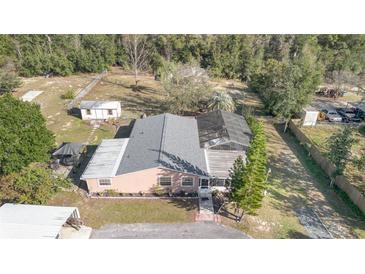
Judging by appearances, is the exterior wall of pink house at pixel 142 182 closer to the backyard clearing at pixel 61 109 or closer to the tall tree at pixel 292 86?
the backyard clearing at pixel 61 109

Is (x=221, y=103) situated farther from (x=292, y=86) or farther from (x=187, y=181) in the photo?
(x=187, y=181)

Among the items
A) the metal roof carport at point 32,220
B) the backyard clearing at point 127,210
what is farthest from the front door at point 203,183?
the metal roof carport at point 32,220

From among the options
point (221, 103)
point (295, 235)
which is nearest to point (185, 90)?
point (221, 103)

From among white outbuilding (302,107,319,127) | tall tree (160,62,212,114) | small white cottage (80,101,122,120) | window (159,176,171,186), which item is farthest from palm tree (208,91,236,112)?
window (159,176,171,186)

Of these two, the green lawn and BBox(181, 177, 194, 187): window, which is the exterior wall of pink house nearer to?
BBox(181, 177, 194, 187): window

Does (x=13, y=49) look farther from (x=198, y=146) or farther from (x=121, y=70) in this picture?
(x=198, y=146)
